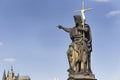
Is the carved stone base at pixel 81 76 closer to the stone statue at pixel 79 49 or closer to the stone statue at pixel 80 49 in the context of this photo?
the stone statue at pixel 80 49

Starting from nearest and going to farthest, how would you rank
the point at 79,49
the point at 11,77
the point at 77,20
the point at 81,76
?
the point at 81,76 → the point at 79,49 → the point at 77,20 → the point at 11,77

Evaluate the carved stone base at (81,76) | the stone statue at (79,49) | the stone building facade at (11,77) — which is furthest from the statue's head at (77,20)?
the stone building facade at (11,77)

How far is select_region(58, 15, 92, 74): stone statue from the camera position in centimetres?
2077

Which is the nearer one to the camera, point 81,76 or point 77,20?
point 81,76

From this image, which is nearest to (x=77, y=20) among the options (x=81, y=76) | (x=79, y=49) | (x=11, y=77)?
(x=79, y=49)

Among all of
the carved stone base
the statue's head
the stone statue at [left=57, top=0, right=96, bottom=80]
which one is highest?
the statue's head

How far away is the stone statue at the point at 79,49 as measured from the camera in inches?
818

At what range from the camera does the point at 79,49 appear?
2084 centimetres

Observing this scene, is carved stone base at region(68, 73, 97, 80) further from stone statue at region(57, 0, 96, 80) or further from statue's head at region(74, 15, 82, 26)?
statue's head at region(74, 15, 82, 26)

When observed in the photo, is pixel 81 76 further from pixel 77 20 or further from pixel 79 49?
pixel 77 20

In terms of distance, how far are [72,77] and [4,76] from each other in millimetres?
139509

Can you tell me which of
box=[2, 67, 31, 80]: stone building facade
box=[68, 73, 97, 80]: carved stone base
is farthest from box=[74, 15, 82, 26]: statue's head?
box=[2, 67, 31, 80]: stone building facade

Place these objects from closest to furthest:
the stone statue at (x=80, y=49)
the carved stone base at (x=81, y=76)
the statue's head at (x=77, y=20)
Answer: the carved stone base at (x=81, y=76), the stone statue at (x=80, y=49), the statue's head at (x=77, y=20)

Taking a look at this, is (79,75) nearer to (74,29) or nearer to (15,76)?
(74,29)
